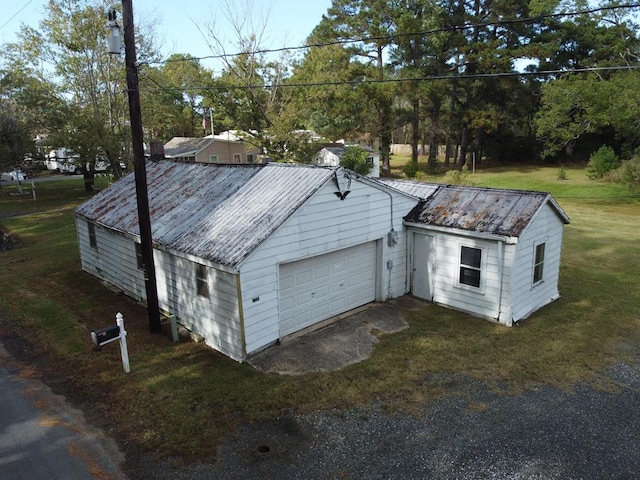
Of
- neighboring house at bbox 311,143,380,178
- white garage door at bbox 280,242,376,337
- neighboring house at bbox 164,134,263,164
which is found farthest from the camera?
→ neighboring house at bbox 311,143,380,178

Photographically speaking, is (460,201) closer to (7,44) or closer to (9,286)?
(9,286)

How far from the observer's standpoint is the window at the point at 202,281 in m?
10.6

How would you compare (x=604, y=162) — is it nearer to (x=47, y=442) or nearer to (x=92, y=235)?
(x=92, y=235)

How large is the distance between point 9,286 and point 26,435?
9.58m

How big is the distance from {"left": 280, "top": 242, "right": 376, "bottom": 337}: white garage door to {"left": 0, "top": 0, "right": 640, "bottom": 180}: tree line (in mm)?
13830

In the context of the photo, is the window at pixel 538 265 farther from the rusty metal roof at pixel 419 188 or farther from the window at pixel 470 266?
the rusty metal roof at pixel 419 188

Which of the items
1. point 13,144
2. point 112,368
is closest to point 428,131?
point 13,144

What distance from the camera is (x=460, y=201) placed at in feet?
43.3

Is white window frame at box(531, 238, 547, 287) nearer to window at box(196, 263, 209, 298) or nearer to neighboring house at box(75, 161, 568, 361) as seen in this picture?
neighboring house at box(75, 161, 568, 361)

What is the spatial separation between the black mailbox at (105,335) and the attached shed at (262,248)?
204cm

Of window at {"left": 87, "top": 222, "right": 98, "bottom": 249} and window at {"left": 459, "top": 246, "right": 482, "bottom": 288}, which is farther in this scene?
window at {"left": 87, "top": 222, "right": 98, "bottom": 249}

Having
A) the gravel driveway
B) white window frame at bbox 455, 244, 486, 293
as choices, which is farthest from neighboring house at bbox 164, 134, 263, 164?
the gravel driveway

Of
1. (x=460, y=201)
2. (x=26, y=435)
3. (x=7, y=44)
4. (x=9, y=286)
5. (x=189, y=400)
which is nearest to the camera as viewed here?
(x=26, y=435)

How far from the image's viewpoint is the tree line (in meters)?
32.4
